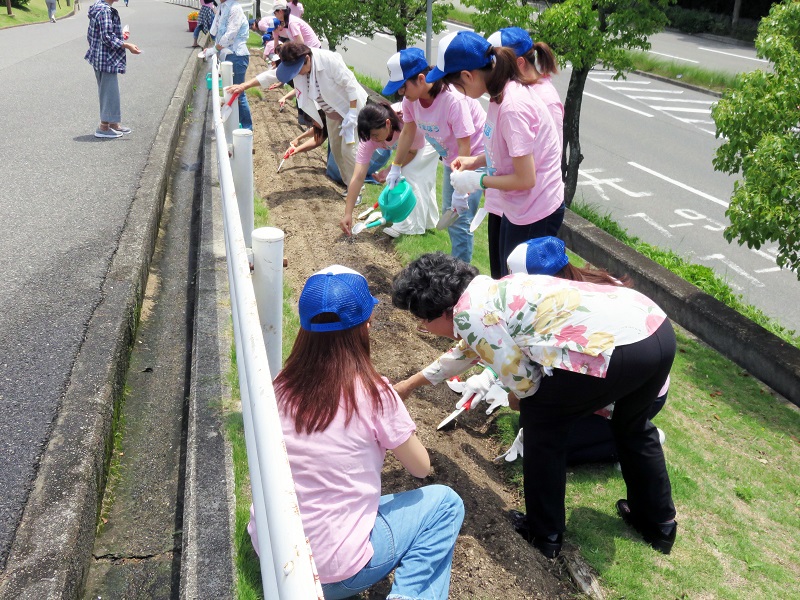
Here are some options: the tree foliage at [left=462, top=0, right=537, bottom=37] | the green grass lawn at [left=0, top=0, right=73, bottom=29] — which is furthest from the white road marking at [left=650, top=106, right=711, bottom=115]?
the green grass lawn at [left=0, top=0, right=73, bottom=29]

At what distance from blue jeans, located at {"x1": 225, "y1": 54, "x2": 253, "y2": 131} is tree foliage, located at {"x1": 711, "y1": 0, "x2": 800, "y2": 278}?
16.3 feet

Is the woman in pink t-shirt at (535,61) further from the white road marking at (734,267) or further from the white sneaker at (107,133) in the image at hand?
the white sneaker at (107,133)

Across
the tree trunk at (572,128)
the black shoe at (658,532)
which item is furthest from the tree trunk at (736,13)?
the black shoe at (658,532)

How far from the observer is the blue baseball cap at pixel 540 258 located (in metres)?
3.03

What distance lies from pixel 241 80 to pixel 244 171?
5485mm

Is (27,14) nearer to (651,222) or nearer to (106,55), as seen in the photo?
(106,55)

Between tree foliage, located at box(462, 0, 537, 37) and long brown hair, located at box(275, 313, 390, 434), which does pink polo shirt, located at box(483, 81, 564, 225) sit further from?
tree foliage, located at box(462, 0, 537, 37)

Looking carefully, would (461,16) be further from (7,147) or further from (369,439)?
(369,439)

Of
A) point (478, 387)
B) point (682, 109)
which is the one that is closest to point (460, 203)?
point (478, 387)

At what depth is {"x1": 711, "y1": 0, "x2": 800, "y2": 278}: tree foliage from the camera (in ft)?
17.0

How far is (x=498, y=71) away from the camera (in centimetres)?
351

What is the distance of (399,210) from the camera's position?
5570 mm

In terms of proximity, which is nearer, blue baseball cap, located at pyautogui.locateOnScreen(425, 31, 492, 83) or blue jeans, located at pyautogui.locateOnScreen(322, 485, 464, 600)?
blue jeans, located at pyautogui.locateOnScreen(322, 485, 464, 600)

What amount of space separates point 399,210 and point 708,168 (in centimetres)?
779
